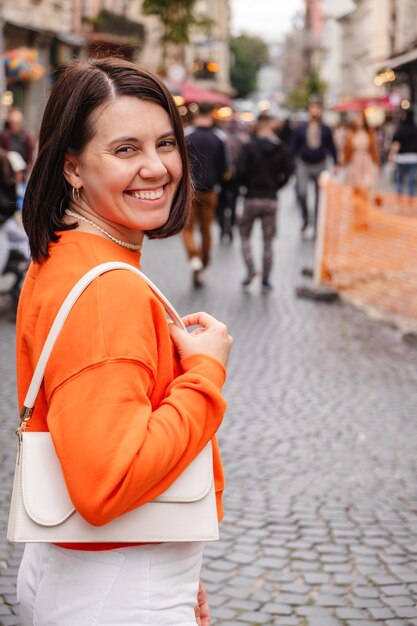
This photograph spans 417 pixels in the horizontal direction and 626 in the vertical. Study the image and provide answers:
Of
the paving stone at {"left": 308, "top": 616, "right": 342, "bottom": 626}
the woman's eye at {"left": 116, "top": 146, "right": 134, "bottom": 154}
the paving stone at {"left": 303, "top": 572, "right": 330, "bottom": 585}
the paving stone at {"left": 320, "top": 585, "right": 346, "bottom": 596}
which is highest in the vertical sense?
the woman's eye at {"left": 116, "top": 146, "right": 134, "bottom": 154}

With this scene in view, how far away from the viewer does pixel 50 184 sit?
203 cm

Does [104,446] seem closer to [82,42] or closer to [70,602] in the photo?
[70,602]

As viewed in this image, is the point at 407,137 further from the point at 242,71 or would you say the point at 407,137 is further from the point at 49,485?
the point at 242,71

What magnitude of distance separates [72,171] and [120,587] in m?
0.75

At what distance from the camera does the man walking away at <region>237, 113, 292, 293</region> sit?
40.1ft

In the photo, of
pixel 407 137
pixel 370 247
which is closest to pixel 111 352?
pixel 370 247

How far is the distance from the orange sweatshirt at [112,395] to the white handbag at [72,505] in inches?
1.0

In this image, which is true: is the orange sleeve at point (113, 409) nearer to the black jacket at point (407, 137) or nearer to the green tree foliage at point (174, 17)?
the black jacket at point (407, 137)

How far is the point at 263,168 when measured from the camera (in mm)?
12211

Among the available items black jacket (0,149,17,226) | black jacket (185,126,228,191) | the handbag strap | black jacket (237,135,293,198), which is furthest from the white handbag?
black jacket (185,126,228,191)

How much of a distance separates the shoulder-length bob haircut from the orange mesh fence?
9188mm

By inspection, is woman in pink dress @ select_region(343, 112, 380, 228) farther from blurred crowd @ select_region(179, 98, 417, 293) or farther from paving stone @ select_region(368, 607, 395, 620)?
paving stone @ select_region(368, 607, 395, 620)

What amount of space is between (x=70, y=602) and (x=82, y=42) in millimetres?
32096

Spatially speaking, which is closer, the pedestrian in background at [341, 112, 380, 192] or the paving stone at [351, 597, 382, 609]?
the paving stone at [351, 597, 382, 609]
